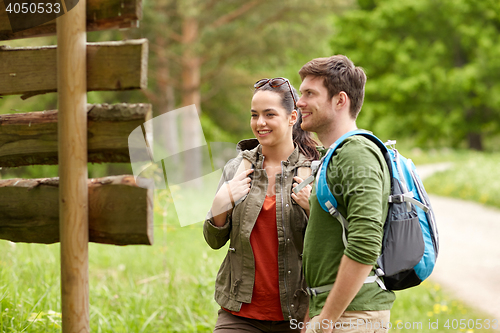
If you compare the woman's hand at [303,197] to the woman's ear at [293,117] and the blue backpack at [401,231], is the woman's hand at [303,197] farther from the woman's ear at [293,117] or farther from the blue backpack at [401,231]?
the woman's ear at [293,117]

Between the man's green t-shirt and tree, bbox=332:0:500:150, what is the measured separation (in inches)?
752

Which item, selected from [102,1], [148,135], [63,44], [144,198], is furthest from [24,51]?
[144,198]

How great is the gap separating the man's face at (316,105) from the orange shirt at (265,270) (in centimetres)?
48

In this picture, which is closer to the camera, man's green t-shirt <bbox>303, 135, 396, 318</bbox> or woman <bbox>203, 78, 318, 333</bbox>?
man's green t-shirt <bbox>303, 135, 396, 318</bbox>

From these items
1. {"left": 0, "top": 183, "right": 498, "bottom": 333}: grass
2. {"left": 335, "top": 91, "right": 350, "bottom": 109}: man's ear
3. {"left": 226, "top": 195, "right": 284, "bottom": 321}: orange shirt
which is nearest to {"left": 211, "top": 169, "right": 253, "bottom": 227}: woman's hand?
{"left": 226, "top": 195, "right": 284, "bottom": 321}: orange shirt

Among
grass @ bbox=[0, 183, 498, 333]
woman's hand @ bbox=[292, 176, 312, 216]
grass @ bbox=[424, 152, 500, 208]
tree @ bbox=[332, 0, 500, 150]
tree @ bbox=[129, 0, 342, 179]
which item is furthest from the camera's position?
tree @ bbox=[332, 0, 500, 150]

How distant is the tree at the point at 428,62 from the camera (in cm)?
1939

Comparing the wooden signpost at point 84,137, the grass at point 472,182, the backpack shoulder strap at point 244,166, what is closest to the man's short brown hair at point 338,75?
the backpack shoulder strap at point 244,166

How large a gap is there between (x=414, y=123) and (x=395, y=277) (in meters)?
21.8

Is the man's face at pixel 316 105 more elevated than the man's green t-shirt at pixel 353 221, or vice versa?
the man's face at pixel 316 105

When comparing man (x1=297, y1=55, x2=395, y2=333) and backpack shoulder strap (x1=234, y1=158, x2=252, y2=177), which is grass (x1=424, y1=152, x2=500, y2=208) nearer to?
backpack shoulder strap (x1=234, y1=158, x2=252, y2=177)

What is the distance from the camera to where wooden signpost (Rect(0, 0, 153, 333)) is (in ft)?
5.94

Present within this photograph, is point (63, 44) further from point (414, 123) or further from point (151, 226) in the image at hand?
point (414, 123)

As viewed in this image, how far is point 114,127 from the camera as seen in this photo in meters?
1.84
